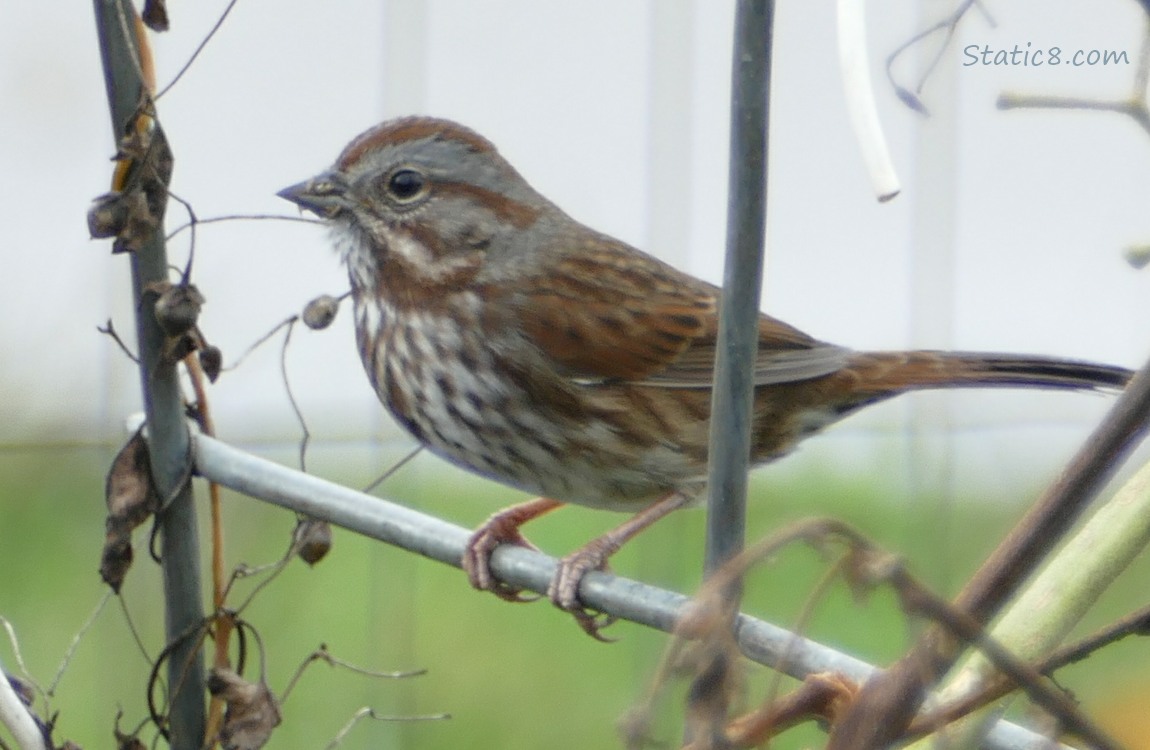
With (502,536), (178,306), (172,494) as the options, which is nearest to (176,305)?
(178,306)

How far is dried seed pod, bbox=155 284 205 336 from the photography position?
157cm

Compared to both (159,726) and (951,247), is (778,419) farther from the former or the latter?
(951,247)

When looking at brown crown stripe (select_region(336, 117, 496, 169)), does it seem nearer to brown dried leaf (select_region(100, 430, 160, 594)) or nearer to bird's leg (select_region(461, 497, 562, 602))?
bird's leg (select_region(461, 497, 562, 602))

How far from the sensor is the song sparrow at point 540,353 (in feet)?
8.09

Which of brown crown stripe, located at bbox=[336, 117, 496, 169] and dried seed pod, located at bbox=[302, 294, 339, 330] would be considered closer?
dried seed pod, located at bbox=[302, 294, 339, 330]

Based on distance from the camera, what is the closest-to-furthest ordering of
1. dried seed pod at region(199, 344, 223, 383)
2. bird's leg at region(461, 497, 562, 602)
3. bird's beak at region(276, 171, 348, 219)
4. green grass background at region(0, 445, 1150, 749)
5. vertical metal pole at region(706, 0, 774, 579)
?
1. vertical metal pole at region(706, 0, 774, 579)
2. dried seed pod at region(199, 344, 223, 383)
3. bird's leg at region(461, 497, 562, 602)
4. bird's beak at region(276, 171, 348, 219)
5. green grass background at region(0, 445, 1150, 749)

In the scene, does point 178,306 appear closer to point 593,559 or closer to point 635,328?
point 593,559

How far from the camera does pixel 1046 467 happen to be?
18.0 feet

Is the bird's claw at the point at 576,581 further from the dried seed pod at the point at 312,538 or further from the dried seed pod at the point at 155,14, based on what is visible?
the dried seed pod at the point at 155,14

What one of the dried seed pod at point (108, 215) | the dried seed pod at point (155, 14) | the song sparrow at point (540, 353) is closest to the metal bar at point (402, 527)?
the dried seed pod at point (108, 215)

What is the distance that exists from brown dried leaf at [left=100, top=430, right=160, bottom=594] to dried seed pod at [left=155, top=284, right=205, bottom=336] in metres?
0.18

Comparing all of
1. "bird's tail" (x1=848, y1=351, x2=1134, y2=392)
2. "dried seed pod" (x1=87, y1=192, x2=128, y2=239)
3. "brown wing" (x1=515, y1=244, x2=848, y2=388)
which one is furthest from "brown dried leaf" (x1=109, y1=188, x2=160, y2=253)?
"bird's tail" (x1=848, y1=351, x2=1134, y2=392)

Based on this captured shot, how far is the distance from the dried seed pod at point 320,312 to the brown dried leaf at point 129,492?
1.04 feet

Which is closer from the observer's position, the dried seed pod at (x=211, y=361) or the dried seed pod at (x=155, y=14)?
the dried seed pod at (x=155, y=14)
